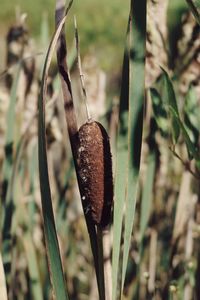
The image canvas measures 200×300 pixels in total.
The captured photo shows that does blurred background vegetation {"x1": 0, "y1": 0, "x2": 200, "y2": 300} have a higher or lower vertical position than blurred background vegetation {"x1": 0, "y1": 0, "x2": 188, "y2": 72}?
lower

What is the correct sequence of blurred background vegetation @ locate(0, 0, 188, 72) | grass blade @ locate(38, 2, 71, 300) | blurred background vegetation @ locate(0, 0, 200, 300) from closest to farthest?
grass blade @ locate(38, 2, 71, 300) → blurred background vegetation @ locate(0, 0, 200, 300) → blurred background vegetation @ locate(0, 0, 188, 72)

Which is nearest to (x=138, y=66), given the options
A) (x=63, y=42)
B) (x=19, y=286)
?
(x=63, y=42)

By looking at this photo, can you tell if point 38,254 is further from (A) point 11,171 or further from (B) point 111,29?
(B) point 111,29

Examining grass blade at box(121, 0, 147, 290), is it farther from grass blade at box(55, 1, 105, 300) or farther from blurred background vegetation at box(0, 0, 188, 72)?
blurred background vegetation at box(0, 0, 188, 72)

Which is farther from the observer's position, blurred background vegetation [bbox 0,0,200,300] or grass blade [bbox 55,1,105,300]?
blurred background vegetation [bbox 0,0,200,300]

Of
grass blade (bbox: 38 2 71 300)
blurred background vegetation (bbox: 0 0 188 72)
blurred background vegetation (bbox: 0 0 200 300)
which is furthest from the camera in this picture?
blurred background vegetation (bbox: 0 0 188 72)

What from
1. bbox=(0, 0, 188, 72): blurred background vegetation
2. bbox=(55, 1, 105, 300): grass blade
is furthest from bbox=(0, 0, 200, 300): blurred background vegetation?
bbox=(0, 0, 188, 72): blurred background vegetation
